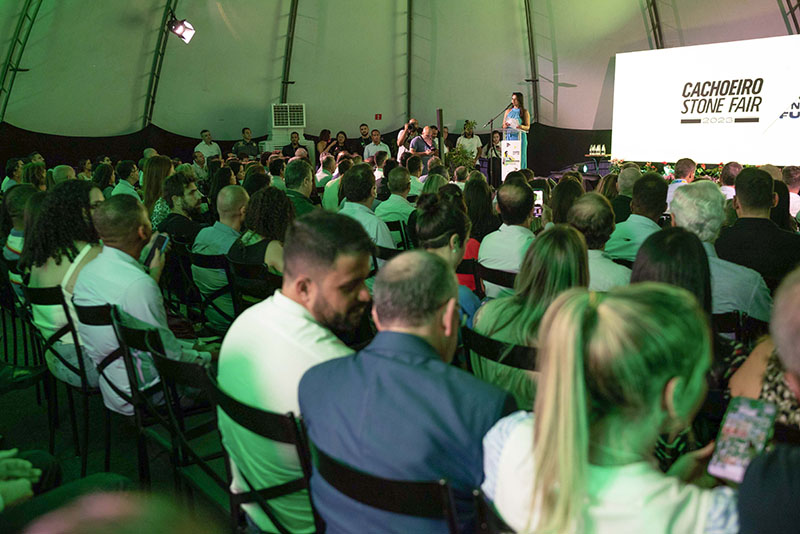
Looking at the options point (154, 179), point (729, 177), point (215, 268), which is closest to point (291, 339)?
point (215, 268)

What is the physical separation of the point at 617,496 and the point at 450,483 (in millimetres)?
392

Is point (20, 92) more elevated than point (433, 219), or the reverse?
point (20, 92)

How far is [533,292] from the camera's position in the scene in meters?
2.30

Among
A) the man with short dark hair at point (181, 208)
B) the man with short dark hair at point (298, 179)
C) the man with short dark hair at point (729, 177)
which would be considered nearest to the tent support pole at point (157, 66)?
the man with short dark hair at point (298, 179)

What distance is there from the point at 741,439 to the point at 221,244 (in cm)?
348

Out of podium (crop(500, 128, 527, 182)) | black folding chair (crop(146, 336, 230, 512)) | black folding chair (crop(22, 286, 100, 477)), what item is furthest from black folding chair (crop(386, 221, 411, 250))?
podium (crop(500, 128, 527, 182))

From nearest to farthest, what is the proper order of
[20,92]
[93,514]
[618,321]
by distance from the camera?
1. [93,514]
2. [618,321]
3. [20,92]

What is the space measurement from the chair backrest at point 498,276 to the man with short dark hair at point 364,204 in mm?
1255

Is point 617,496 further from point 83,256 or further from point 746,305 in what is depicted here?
point 83,256

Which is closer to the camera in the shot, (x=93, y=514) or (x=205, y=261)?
(x=93, y=514)

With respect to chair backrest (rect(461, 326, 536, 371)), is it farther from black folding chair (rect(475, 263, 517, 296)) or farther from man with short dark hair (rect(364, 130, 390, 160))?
man with short dark hair (rect(364, 130, 390, 160))

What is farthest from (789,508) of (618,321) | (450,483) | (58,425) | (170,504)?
(58,425)

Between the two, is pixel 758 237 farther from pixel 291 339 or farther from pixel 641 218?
pixel 291 339

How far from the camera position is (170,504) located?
0.65 metres
